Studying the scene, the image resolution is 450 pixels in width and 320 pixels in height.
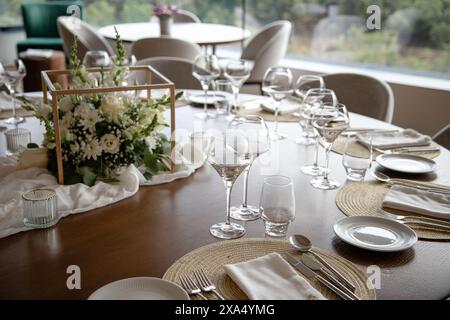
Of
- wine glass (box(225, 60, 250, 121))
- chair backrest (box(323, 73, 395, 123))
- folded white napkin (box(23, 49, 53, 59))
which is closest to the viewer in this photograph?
wine glass (box(225, 60, 250, 121))

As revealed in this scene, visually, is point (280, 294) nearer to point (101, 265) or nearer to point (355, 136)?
point (101, 265)

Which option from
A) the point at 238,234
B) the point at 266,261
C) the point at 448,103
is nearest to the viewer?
the point at 266,261

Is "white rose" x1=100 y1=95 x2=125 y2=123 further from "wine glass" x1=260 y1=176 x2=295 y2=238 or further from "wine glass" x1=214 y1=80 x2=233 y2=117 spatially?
"wine glass" x1=214 y1=80 x2=233 y2=117

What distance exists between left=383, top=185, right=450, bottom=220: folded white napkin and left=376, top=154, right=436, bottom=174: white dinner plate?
0.18 m

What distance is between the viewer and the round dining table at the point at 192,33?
4258mm

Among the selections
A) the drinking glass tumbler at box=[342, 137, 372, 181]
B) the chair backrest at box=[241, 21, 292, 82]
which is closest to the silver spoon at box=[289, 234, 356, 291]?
the drinking glass tumbler at box=[342, 137, 372, 181]

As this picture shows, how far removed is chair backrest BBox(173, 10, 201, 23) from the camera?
545cm

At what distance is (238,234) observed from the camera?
1.30m

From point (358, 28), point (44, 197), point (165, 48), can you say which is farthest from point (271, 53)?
point (44, 197)

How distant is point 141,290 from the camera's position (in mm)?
1027

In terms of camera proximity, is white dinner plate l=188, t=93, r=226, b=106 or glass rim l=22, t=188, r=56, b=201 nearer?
glass rim l=22, t=188, r=56, b=201

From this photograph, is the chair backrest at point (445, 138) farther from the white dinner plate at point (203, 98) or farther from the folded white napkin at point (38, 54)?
the folded white napkin at point (38, 54)

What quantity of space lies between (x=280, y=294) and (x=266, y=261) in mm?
104
